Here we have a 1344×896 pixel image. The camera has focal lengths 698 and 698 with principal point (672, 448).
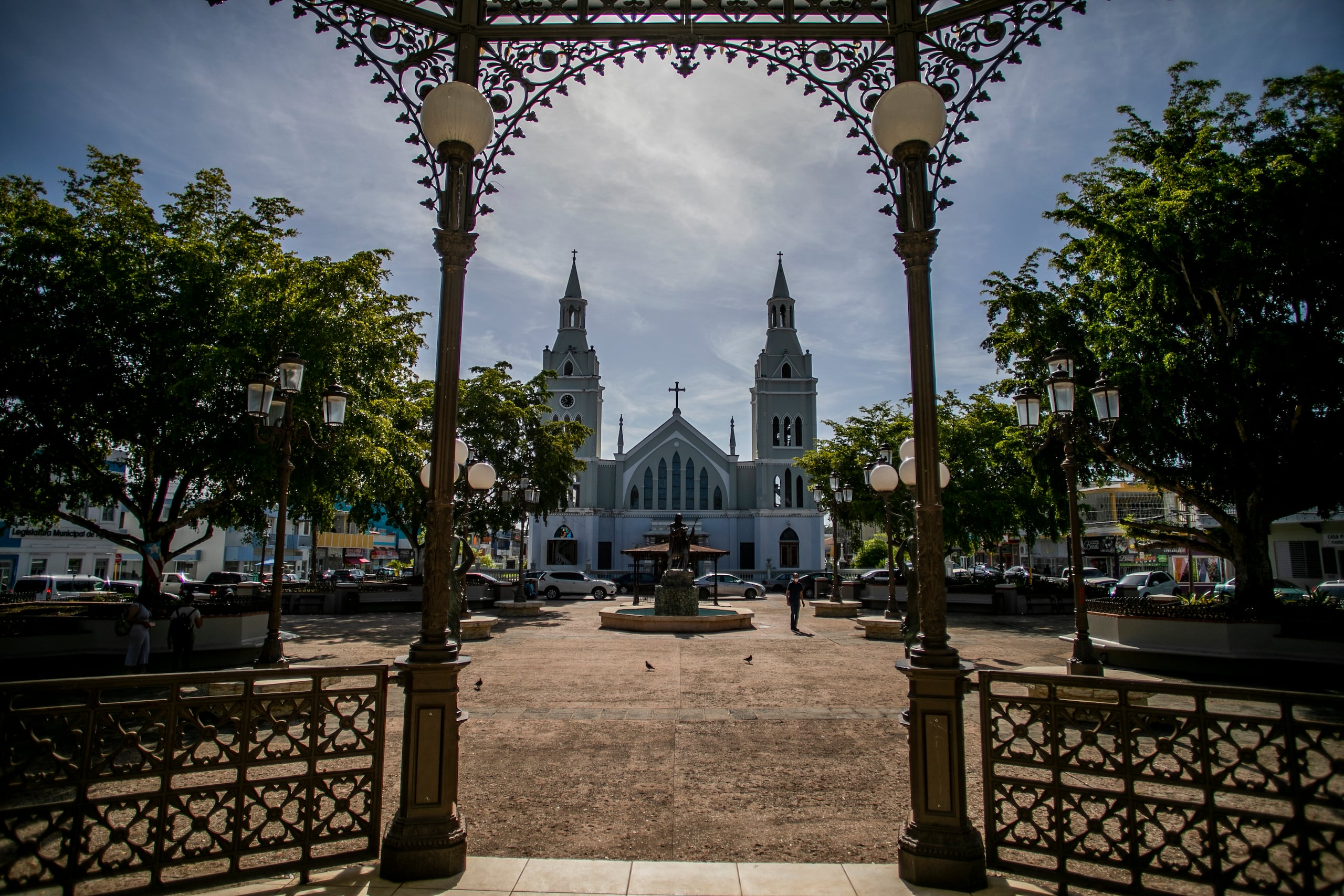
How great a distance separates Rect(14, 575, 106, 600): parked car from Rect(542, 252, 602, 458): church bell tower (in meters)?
29.7

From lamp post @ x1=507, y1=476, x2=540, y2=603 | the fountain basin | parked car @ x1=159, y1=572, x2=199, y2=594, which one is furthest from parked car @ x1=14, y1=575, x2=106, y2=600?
the fountain basin

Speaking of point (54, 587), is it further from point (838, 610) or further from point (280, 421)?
point (838, 610)

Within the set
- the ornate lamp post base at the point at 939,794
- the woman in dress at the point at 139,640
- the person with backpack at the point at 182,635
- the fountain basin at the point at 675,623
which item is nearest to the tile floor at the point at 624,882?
the ornate lamp post base at the point at 939,794

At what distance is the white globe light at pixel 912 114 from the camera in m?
4.61

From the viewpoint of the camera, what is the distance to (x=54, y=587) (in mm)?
26938

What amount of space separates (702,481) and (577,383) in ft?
40.5

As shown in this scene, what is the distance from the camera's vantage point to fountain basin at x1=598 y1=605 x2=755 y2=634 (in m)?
18.5

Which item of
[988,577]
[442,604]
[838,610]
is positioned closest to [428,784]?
[442,604]

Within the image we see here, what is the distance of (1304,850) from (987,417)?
98.2ft

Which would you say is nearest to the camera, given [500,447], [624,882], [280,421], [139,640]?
[624,882]

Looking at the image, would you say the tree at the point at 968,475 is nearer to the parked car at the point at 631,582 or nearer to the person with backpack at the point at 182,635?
the parked car at the point at 631,582

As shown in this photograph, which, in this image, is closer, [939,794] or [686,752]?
[939,794]

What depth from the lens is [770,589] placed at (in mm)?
45531

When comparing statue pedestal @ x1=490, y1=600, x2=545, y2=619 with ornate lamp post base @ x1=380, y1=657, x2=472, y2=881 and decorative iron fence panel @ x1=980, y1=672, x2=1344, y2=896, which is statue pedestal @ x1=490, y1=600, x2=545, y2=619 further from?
decorative iron fence panel @ x1=980, y1=672, x2=1344, y2=896
